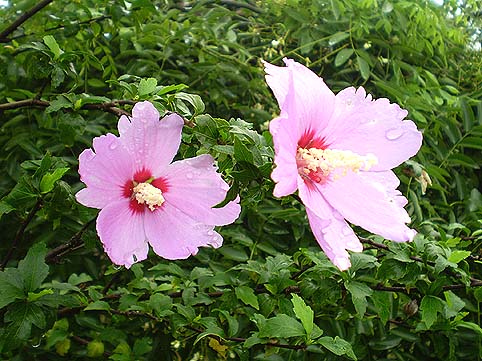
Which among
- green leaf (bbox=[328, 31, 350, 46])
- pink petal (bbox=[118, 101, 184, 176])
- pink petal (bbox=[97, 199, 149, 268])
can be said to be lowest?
green leaf (bbox=[328, 31, 350, 46])

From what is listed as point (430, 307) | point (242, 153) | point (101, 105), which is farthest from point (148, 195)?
point (430, 307)

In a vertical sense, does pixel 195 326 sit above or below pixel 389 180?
below

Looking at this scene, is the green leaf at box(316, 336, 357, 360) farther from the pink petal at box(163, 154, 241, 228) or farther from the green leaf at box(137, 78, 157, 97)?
the green leaf at box(137, 78, 157, 97)

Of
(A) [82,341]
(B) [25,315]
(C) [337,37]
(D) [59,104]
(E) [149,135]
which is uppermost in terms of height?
(E) [149,135]

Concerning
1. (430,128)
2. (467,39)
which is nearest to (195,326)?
(430,128)

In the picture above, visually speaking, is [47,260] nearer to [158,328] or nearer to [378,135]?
[158,328]

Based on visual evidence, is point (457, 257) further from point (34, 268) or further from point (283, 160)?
point (34, 268)

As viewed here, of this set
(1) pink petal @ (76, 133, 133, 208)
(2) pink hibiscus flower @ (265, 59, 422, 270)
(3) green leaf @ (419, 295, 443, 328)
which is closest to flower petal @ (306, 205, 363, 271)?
(2) pink hibiscus flower @ (265, 59, 422, 270)
